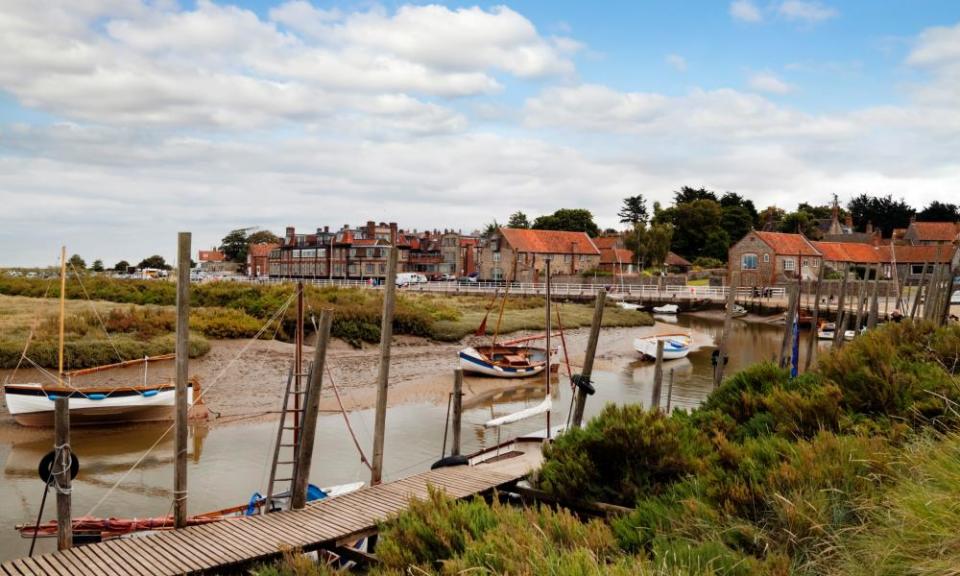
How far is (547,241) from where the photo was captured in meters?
98.9

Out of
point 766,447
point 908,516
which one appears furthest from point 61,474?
point 908,516

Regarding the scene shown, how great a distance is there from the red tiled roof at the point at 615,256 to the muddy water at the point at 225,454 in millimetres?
72250

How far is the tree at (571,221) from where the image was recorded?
12044 cm

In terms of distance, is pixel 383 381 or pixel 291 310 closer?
pixel 383 381

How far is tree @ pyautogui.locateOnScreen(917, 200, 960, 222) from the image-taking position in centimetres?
11688

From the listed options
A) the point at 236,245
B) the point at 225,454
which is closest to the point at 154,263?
the point at 236,245

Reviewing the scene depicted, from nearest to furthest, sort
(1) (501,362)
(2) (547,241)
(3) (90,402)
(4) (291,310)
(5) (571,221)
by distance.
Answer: (3) (90,402) → (1) (501,362) → (4) (291,310) → (2) (547,241) → (5) (571,221)

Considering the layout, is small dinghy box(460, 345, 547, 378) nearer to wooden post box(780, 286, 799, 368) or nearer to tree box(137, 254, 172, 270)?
wooden post box(780, 286, 799, 368)

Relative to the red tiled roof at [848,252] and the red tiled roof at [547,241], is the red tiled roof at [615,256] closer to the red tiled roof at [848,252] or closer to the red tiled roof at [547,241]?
the red tiled roof at [547,241]

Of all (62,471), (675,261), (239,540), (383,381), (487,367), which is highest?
(675,261)

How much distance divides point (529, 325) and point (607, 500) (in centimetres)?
4084

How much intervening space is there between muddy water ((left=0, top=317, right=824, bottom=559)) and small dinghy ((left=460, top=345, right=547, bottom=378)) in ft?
4.71

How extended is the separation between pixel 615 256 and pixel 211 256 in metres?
101

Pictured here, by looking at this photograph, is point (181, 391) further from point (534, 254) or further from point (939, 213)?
point (939, 213)
